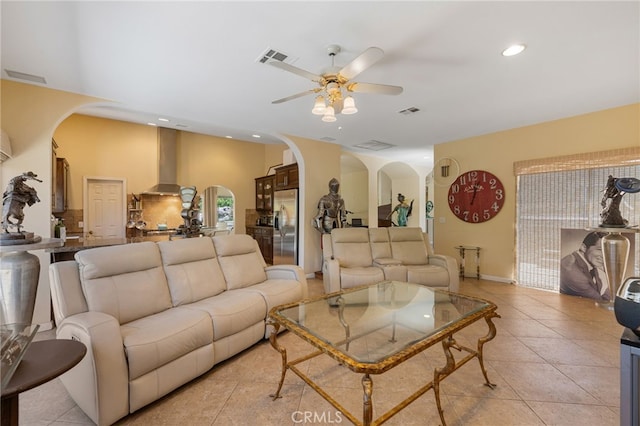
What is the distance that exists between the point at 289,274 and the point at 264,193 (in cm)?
409

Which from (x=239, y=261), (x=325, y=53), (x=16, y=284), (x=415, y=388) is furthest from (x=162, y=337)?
(x=325, y=53)

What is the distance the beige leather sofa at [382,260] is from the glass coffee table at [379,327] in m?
0.93

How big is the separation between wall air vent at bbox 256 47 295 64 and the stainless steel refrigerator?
3.02m

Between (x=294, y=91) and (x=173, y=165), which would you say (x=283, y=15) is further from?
(x=173, y=165)

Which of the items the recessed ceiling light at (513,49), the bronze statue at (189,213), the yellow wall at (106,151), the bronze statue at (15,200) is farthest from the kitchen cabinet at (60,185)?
the recessed ceiling light at (513,49)

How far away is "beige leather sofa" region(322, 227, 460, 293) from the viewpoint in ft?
12.0

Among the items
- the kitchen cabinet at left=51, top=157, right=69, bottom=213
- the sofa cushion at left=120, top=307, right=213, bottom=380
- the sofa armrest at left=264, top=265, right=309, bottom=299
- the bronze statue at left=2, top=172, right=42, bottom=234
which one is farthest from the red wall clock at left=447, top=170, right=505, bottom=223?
the kitchen cabinet at left=51, top=157, right=69, bottom=213

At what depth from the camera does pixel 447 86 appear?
10.0 ft

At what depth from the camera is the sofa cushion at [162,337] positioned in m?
1.67

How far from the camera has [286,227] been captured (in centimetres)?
556

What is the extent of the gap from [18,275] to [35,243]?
0.41 meters

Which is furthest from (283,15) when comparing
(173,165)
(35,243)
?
(173,165)

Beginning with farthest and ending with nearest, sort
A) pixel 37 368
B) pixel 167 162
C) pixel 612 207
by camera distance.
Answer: pixel 167 162 < pixel 612 207 < pixel 37 368

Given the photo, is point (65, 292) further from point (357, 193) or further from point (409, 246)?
point (357, 193)
